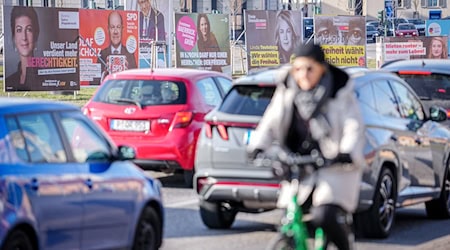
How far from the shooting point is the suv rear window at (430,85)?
16859 millimetres

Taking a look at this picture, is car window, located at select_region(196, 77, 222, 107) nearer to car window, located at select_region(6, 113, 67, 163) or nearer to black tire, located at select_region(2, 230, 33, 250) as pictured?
car window, located at select_region(6, 113, 67, 163)

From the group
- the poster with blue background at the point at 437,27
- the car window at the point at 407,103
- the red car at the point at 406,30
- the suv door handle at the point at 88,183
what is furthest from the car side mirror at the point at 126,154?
the red car at the point at 406,30

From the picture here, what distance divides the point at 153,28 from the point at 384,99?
23625mm

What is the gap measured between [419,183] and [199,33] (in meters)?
21.7

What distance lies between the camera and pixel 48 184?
8102 millimetres

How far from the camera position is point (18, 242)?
25.3 ft

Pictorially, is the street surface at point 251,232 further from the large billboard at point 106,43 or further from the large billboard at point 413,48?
the large billboard at point 413,48

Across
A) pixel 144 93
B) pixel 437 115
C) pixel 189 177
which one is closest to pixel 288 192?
pixel 437 115

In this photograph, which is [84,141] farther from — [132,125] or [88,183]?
[132,125]

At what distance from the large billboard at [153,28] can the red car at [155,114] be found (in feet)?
59.1

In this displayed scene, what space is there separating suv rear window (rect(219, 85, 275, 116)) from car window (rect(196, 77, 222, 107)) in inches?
160

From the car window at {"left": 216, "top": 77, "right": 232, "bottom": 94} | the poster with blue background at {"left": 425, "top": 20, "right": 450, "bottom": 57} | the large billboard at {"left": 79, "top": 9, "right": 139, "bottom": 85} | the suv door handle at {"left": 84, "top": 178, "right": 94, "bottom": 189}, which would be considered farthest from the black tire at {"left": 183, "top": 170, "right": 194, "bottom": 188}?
the poster with blue background at {"left": 425, "top": 20, "right": 450, "bottom": 57}

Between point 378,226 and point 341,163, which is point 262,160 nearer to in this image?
point 341,163

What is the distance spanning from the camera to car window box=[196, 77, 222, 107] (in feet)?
52.2
